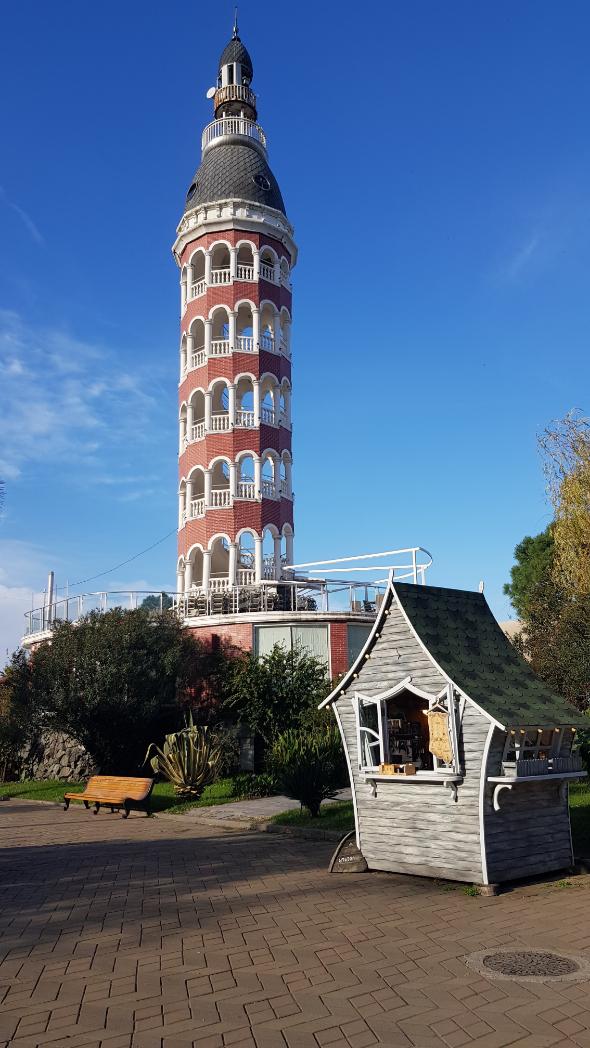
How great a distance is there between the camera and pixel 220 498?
3544 cm

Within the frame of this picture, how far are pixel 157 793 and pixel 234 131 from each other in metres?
31.6

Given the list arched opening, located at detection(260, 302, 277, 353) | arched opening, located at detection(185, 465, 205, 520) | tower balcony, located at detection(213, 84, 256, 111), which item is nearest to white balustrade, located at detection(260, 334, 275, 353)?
arched opening, located at detection(260, 302, 277, 353)

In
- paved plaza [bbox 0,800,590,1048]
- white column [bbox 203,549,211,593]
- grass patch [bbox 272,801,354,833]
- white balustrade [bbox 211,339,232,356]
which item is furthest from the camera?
white balustrade [bbox 211,339,232,356]

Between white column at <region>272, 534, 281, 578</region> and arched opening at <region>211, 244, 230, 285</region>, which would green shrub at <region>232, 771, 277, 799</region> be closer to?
white column at <region>272, 534, 281, 578</region>

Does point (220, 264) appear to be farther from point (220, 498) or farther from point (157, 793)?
point (157, 793)

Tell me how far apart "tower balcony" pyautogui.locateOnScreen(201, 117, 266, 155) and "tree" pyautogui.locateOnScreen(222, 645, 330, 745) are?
86.9 feet

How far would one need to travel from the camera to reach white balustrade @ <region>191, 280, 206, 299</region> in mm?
37609

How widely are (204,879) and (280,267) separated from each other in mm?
31502

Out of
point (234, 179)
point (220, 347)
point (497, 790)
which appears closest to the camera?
point (497, 790)

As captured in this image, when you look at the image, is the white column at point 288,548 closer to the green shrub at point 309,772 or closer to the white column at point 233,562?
the white column at point 233,562

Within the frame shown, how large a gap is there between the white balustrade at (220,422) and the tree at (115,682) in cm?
1023

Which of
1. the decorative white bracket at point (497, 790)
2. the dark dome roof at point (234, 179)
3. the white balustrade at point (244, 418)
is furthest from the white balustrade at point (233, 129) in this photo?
the decorative white bracket at point (497, 790)

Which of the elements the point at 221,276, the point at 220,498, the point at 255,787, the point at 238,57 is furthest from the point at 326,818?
the point at 238,57

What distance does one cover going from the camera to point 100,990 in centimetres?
714
